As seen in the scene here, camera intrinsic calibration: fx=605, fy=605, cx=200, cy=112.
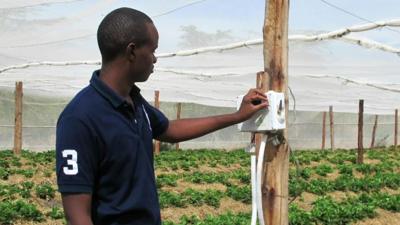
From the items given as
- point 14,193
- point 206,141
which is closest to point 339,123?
point 206,141

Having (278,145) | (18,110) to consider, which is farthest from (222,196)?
(18,110)

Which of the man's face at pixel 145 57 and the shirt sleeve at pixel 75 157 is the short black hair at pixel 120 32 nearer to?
the man's face at pixel 145 57

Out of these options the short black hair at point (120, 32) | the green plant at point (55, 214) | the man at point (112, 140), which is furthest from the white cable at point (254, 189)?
the green plant at point (55, 214)

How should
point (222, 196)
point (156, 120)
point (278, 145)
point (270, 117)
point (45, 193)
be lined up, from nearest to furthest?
1. point (156, 120)
2. point (270, 117)
3. point (278, 145)
4. point (45, 193)
5. point (222, 196)

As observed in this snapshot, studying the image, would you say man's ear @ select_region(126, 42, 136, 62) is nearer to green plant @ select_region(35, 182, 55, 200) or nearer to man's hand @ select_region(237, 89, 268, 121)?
man's hand @ select_region(237, 89, 268, 121)

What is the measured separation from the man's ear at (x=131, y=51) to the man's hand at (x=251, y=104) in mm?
696

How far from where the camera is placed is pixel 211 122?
279cm

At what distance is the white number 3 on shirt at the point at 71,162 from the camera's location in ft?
6.71

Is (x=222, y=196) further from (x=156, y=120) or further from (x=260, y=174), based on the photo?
A: (x=156, y=120)

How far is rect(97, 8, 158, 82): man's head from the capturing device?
2.18 metres

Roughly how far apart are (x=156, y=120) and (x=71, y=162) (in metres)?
0.62

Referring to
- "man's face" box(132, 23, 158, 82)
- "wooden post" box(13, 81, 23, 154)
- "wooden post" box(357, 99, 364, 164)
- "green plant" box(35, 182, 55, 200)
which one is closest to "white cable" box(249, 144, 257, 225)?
"man's face" box(132, 23, 158, 82)

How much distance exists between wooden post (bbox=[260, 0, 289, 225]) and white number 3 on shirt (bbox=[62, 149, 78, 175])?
3.67 ft

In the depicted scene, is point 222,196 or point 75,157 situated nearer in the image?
point 75,157
